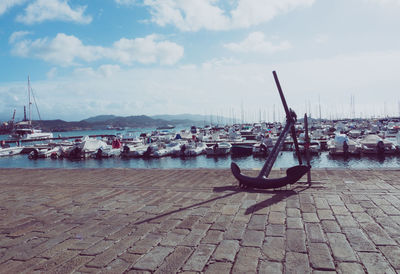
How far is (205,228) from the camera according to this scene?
13.3ft

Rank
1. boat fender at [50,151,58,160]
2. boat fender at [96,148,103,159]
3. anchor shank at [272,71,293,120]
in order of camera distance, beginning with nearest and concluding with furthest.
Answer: anchor shank at [272,71,293,120], boat fender at [96,148,103,159], boat fender at [50,151,58,160]

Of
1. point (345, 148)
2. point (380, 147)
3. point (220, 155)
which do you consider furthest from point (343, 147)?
point (220, 155)

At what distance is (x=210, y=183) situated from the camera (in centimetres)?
730

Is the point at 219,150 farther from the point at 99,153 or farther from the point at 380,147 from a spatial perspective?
the point at 380,147

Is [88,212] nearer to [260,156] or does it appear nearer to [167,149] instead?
[260,156]

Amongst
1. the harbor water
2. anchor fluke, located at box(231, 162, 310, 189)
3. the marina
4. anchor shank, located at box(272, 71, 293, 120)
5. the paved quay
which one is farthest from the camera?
the marina

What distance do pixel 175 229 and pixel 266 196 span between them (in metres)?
2.51

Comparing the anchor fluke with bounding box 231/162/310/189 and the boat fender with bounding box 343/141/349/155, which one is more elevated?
the anchor fluke with bounding box 231/162/310/189

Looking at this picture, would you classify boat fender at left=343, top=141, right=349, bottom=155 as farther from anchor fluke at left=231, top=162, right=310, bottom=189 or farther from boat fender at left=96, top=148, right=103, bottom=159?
boat fender at left=96, top=148, right=103, bottom=159

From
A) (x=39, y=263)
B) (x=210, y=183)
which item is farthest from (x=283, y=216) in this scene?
(x=39, y=263)

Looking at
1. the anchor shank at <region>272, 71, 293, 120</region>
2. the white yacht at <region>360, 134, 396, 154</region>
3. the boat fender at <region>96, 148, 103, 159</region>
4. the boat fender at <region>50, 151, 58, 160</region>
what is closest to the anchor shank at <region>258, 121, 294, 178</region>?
the anchor shank at <region>272, 71, 293, 120</region>

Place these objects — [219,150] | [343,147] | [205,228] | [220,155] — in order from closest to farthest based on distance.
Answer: [205,228], [343,147], [219,150], [220,155]

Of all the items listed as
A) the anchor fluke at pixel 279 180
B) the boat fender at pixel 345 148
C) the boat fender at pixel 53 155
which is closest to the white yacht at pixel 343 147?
the boat fender at pixel 345 148

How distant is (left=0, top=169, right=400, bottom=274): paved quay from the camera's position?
301 cm
